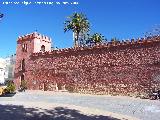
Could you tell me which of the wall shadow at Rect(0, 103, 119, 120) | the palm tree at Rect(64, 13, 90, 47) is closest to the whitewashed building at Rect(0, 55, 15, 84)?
the palm tree at Rect(64, 13, 90, 47)

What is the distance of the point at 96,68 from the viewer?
29500mm

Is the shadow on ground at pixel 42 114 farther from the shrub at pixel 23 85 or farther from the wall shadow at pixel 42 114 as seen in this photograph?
the shrub at pixel 23 85

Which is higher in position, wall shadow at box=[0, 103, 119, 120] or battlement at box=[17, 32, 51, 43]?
battlement at box=[17, 32, 51, 43]

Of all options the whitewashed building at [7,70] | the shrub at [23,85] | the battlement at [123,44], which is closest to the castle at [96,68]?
the battlement at [123,44]

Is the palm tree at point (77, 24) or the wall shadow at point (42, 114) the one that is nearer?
the wall shadow at point (42, 114)

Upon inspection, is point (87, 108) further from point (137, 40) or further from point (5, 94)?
point (5, 94)

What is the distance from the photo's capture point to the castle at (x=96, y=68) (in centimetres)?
2623

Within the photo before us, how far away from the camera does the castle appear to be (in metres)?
26.2

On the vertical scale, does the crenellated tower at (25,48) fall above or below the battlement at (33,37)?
below

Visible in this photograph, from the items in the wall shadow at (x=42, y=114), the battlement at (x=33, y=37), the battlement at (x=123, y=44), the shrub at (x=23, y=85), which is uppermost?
the battlement at (x=33, y=37)

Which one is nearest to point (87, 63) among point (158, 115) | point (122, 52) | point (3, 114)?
point (122, 52)

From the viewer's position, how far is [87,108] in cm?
2048

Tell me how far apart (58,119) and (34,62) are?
66.3 ft

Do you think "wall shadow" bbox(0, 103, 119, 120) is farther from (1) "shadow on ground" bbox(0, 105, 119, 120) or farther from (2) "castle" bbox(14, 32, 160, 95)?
(2) "castle" bbox(14, 32, 160, 95)
